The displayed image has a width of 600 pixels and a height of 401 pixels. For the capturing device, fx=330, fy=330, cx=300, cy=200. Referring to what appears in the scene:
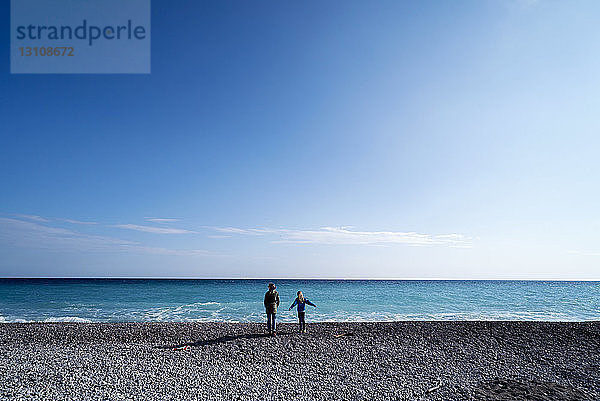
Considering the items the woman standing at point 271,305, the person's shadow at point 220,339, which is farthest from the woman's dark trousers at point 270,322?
the person's shadow at point 220,339

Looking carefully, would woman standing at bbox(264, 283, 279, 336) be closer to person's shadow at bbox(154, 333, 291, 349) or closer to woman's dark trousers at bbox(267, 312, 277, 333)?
woman's dark trousers at bbox(267, 312, 277, 333)

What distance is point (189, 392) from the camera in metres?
7.57

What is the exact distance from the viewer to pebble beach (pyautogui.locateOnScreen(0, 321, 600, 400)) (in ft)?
25.0

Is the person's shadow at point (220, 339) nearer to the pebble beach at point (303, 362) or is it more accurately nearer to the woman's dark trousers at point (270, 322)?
the pebble beach at point (303, 362)

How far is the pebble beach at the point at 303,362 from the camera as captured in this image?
7617 mm

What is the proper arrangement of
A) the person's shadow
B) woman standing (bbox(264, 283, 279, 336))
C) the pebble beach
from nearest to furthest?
the pebble beach → the person's shadow → woman standing (bbox(264, 283, 279, 336))

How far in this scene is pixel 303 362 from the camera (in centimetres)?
988

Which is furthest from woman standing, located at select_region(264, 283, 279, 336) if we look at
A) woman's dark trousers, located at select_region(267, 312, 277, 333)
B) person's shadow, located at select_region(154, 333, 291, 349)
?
person's shadow, located at select_region(154, 333, 291, 349)

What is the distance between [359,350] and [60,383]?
27.8ft

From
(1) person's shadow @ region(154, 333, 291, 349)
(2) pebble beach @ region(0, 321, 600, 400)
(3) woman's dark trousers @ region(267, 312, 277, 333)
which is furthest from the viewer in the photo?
(3) woman's dark trousers @ region(267, 312, 277, 333)

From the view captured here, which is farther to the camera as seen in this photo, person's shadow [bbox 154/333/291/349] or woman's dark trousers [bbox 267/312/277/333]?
woman's dark trousers [bbox 267/312/277/333]

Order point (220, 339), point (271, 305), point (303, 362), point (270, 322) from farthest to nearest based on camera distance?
point (270, 322) < point (271, 305) < point (220, 339) < point (303, 362)

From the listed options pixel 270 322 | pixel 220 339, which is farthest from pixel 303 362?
pixel 220 339

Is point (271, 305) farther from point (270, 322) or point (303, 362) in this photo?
point (303, 362)
